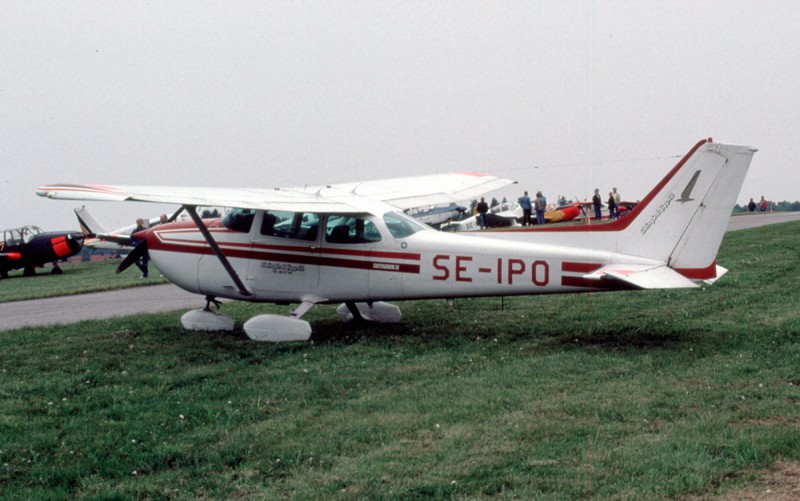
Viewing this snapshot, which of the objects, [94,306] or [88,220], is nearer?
[94,306]

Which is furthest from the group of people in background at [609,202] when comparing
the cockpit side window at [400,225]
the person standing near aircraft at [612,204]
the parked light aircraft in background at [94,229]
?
the cockpit side window at [400,225]

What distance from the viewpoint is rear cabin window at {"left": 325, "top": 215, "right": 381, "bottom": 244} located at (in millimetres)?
10500

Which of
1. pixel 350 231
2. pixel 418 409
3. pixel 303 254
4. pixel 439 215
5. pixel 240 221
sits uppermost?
pixel 240 221

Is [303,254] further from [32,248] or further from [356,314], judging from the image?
[32,248]

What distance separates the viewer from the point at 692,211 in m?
8.89

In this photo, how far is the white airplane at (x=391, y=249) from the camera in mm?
8883

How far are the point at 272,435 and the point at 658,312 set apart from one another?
717 cm

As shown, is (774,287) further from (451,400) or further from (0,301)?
(0,301)

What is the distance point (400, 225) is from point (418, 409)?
14.6 feet

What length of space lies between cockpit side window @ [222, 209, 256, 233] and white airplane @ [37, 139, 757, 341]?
2cm

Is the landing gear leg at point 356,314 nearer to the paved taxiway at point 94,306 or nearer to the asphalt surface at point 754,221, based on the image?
the paved taxiway at point 94,306

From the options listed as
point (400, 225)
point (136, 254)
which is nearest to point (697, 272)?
point (400, 225)

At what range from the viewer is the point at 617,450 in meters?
5.13

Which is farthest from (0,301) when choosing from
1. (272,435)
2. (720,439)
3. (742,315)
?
(720,439)
